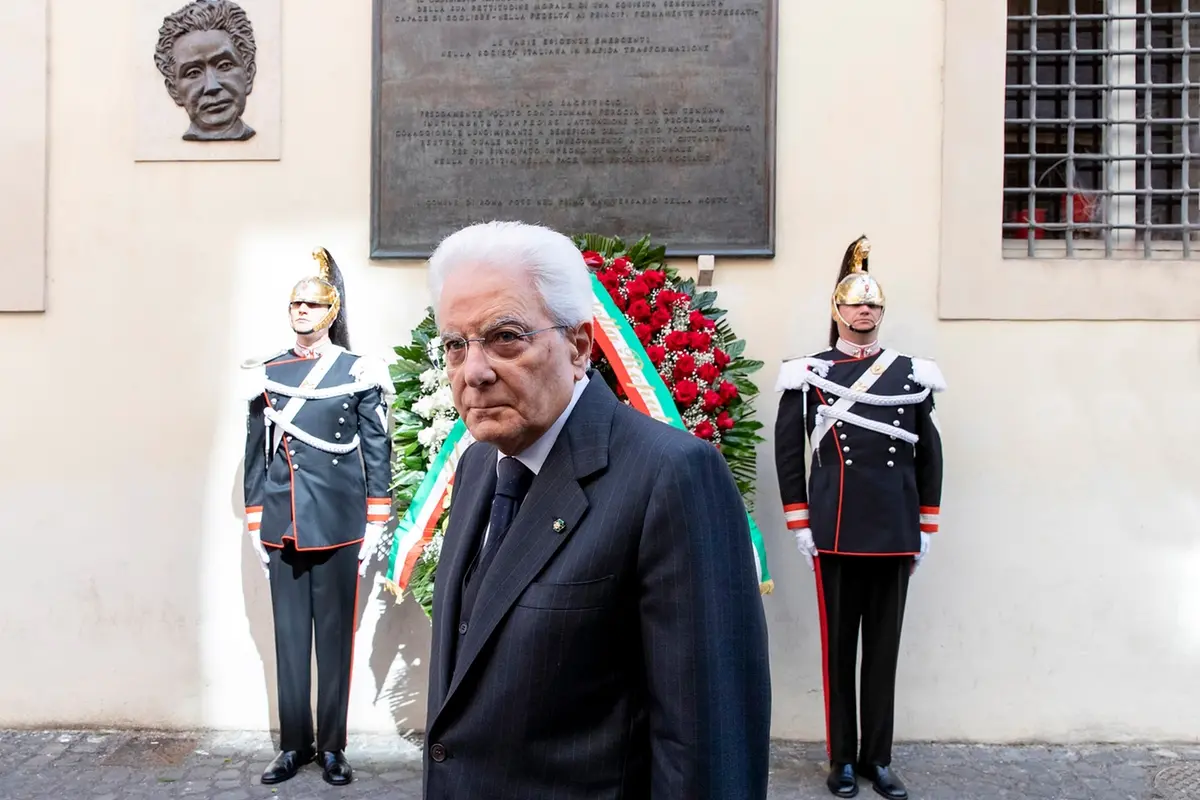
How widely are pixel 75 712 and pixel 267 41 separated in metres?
3.45

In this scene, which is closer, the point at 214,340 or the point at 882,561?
the point at 882,561

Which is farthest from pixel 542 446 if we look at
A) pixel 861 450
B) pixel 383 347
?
pixel 383 347

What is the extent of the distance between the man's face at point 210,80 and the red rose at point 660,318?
2.34 meters

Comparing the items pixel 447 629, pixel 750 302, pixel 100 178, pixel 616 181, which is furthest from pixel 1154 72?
pixel 100 178

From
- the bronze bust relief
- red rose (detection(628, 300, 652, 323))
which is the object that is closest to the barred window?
red rose (detection(628, 300, 652, 323))

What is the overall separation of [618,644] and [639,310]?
278 centimetres

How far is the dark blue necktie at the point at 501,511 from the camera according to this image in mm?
1505

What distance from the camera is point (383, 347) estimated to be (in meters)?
4.68

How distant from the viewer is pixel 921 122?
4539 mm

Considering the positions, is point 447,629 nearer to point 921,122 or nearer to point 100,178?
point 921,122

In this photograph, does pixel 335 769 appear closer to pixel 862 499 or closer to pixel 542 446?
pixel 862 499

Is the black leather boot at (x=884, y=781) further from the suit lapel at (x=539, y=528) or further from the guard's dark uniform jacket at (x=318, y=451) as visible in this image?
the suit lapel at (x=539, y=528)

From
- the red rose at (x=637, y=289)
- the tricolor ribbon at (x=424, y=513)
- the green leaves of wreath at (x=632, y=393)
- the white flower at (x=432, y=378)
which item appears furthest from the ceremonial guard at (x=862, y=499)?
the white flower at (x=432, y=378)

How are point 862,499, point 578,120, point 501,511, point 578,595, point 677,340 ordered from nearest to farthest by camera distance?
point 578,595, point 501,511, point 862,499, point 677,340, point 578,120
